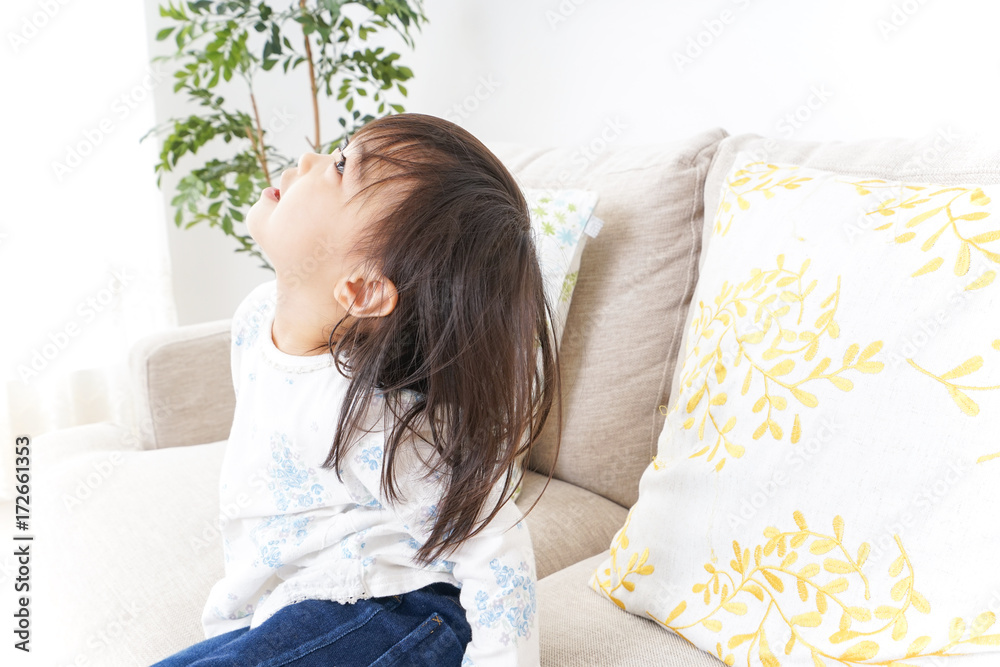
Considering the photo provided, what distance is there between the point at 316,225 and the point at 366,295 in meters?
0.09

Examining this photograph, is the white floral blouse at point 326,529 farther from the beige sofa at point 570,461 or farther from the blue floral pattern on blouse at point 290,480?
the beige sofa at point 570,461

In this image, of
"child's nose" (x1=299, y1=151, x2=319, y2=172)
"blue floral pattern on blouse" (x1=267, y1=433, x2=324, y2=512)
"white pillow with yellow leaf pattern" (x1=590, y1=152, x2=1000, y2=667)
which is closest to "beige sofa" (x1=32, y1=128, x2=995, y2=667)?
"white pillow with yellow leaf pattern" (x1=590, y1=152, x2=1000, y2=667)

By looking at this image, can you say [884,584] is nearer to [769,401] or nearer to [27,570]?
[769,401]

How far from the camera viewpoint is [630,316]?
1.19 m

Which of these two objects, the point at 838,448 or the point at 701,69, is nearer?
the point at 838,448

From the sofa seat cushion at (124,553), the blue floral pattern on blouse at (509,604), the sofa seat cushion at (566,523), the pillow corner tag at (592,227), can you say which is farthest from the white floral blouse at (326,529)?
the pillow corner tag at (592,227)

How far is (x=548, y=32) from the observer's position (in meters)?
1.97

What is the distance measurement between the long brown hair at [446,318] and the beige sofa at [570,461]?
26cm

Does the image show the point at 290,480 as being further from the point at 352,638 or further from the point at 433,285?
the point at 433,285

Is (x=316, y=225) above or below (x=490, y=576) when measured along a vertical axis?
above

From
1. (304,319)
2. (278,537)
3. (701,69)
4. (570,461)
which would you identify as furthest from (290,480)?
(701,69)

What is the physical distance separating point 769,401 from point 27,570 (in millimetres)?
1059

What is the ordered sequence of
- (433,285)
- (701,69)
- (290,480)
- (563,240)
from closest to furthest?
(433,285), (290,480), (563,240), (701,69)

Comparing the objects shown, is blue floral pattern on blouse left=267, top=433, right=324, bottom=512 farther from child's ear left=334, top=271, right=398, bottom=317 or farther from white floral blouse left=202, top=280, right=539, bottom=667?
child's ear left=334, top=271, right=398, bottom=317
